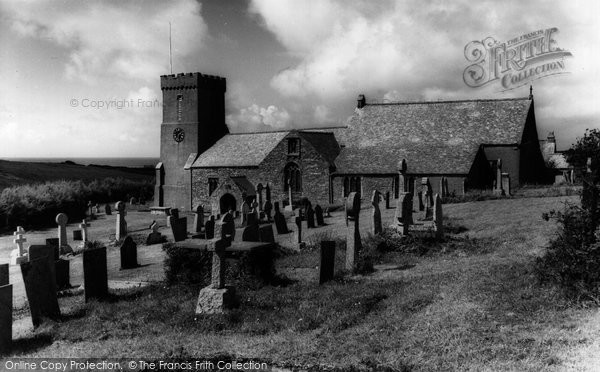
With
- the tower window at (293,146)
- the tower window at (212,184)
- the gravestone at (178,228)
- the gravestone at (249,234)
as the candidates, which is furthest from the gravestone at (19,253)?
the tower window at (212,184)

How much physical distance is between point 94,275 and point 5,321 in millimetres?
2912

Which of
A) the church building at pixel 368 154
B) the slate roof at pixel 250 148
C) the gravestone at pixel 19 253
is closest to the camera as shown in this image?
the gravestone at pixel 19 253

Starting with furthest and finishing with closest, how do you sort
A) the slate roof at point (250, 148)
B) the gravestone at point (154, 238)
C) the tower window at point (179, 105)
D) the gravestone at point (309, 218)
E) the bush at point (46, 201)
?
the tower window at point (179, 105) < the slate roof at point (250, 148) < the bush at point (46, 201) < the gravestone at point (309, 218) < the gravestone at point (154, 238)

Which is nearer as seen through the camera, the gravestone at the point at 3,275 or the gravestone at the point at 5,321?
the gravestone at the point at 5,321

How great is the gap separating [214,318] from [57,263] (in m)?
7.23

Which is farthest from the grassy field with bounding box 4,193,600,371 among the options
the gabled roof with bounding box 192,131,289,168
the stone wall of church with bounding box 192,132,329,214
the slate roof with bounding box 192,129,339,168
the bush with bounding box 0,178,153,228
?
the gabled roof with bounding box 192,131,289,168

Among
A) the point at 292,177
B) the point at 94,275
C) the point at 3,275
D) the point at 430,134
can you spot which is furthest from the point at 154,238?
the point at 430,134

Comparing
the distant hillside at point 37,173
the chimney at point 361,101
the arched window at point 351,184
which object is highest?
the chimney at point 361,101

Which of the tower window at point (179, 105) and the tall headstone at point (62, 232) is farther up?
the tower window at point (179, 105)

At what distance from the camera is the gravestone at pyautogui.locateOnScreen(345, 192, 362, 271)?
12891 mm

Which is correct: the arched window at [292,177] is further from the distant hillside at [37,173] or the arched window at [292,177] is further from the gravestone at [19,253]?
the gravestone at [19,253]

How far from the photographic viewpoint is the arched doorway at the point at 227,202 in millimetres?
38031

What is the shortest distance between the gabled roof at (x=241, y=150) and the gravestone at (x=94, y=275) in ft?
94.8

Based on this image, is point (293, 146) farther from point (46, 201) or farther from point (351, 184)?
point (46, 201)
